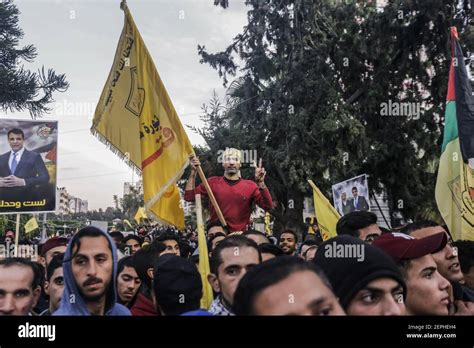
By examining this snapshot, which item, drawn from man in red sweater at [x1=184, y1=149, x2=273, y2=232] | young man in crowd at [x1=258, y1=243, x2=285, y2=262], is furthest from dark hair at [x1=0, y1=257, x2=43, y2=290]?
man in red sweater at [x1=184, y1=149, x2=273, y2=232]

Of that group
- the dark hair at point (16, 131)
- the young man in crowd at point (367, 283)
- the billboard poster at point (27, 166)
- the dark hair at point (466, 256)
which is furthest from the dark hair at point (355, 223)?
the dark hair at point (16, 131)

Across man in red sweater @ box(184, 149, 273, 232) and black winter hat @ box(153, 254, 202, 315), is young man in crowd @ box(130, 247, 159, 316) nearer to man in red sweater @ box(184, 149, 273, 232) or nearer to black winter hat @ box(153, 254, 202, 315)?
black winter hat @ box(153, 254, 202, 315)

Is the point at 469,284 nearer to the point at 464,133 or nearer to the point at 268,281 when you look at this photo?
the point at 464,133

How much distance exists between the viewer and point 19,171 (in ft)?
15.8

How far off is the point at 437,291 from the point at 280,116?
9437 millimetres

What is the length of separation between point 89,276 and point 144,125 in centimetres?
192

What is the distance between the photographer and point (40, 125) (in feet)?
16.5

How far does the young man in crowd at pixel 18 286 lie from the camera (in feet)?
7.50

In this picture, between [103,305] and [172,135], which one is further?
[172,135]

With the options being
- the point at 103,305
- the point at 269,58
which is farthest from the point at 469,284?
the point at 269,58

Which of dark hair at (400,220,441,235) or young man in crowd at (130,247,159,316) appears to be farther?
dark hair at (400,220,441,235)

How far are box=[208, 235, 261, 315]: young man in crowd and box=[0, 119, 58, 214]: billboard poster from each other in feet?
9.42

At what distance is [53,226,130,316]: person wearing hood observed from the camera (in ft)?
6.95

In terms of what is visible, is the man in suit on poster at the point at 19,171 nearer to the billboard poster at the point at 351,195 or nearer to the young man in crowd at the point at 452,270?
the billboard poster at the point at 351,195
